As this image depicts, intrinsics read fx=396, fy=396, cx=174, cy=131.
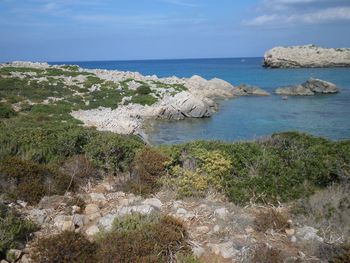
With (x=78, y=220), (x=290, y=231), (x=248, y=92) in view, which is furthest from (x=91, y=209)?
(x=248, y=92)

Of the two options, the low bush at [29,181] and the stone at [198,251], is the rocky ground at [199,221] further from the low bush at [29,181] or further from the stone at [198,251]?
the low bush at [29,181]

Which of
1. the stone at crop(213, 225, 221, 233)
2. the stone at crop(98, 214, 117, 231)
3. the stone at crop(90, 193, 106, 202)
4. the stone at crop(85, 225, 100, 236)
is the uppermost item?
the stone at crop(98, 214, 117, 231)

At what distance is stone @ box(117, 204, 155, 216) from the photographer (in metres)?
7.24

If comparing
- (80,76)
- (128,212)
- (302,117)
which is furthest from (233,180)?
(80,76)

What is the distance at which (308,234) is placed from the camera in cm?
682

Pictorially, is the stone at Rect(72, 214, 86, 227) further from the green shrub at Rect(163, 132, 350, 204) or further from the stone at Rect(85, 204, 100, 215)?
the green shrub at Rect(163, 132, 350, 204)

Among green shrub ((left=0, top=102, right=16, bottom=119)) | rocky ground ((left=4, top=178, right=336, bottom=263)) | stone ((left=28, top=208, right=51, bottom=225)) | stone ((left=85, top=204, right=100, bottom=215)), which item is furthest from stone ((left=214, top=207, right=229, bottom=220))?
green shrub ((left=0, top=102, right=16, bottom=119))

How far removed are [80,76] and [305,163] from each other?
4069cm

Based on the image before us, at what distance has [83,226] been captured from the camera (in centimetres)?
718

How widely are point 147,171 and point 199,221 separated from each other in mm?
2605

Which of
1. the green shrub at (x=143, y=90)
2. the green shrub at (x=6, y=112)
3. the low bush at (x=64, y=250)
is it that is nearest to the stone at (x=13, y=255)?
the low bush at (x=64, y=250)

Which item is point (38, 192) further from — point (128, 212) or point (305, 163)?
point (305, 163)

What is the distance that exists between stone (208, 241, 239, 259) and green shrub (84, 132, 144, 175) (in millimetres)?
4636

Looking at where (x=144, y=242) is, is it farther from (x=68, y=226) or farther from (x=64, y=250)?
(x=68, y=226)
